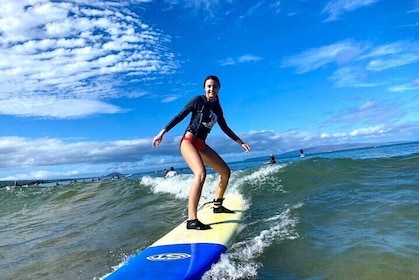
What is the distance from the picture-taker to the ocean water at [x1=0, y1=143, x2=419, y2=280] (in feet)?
12.9

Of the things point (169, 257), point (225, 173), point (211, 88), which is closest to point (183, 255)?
point (169, 257)

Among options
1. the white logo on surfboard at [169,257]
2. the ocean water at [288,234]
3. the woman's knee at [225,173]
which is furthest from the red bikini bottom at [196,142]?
the white logo on surfboard at [169,257]

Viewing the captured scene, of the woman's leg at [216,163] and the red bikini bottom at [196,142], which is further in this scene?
the woman's leg at [216,163]

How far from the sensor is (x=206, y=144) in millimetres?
5562

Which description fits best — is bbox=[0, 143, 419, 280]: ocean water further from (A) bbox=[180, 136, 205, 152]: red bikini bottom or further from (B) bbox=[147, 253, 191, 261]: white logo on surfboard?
(A) bbox=[180, 136, 205, 152]: red bikini bottom

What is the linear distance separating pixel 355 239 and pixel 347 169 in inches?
302

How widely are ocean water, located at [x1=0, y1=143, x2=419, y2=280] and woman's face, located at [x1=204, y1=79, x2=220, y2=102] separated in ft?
7.23

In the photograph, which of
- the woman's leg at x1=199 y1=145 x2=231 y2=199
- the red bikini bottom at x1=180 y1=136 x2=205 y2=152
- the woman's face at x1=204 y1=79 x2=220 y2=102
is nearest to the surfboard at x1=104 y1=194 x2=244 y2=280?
the woman's leg at x1=199 y1=145 x2=231 y2=199

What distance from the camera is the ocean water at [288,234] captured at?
155 inches

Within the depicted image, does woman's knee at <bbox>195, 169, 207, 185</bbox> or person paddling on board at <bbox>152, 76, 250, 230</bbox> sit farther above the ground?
person paddling on board at <bbox>152, 76, 250, 230</bbox>

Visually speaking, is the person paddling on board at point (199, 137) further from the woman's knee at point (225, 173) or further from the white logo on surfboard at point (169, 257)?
the white logo on surfboard at point (169, 257)

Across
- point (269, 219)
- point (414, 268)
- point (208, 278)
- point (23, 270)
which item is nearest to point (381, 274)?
point (414, 268)

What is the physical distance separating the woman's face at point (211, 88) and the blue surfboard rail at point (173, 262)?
226 centimetres

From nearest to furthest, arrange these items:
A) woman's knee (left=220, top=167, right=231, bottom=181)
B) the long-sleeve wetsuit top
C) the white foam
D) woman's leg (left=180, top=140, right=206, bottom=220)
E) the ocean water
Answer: the white foam
the ocean water
woman's leg (left=180, top=140, right=206, bottom=220)
the long-sleeve wetsuit top
woman's knee (left=220, top=167, right=231, bottom=181)
